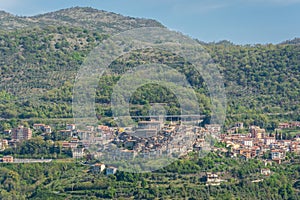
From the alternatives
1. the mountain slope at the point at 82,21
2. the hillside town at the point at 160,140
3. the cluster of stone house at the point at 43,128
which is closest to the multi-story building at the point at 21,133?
the hillside town at the point at 160,140

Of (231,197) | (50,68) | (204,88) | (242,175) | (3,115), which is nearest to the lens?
(231,197)

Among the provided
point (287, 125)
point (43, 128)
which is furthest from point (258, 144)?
point (43, 128)

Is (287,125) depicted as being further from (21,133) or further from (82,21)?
(82,21)

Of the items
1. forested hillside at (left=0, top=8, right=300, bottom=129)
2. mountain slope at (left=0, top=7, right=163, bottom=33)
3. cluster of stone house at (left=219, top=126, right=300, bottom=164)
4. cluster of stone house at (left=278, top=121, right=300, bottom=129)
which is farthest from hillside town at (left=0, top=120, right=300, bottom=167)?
mountain slope at (left=0, top=7, right=163, bottom=33)

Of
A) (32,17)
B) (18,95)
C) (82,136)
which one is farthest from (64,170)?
(32,17)

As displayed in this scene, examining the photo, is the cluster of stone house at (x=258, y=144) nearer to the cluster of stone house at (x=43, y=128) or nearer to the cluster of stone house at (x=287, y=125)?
the cluster of stone house at (x=287, y=125)

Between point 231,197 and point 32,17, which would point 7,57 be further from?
point 231,197

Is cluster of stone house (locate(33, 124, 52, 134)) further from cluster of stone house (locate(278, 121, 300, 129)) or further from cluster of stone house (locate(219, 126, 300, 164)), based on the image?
cluster of stone house (locate(278, 121, 300, 129))
